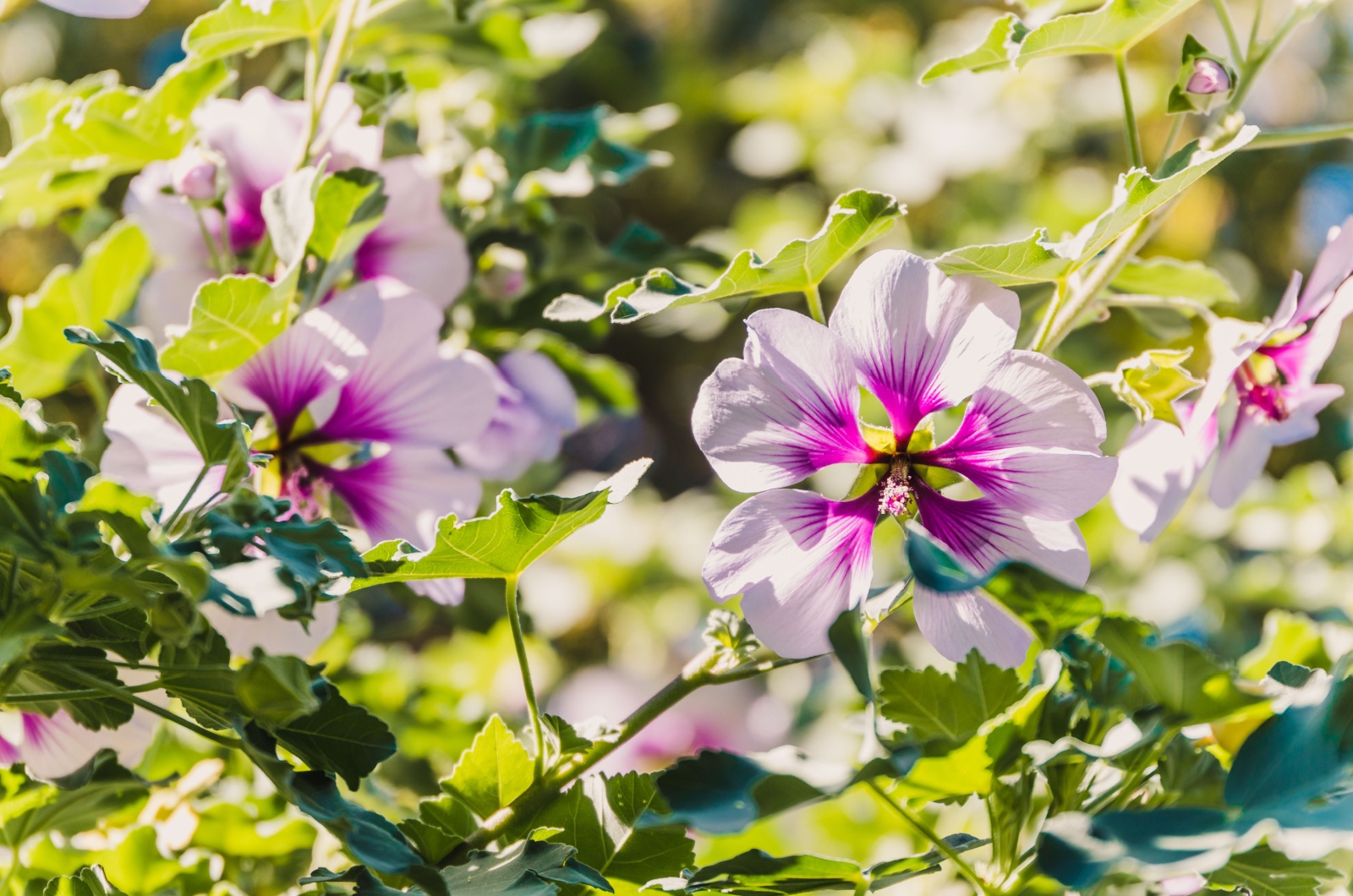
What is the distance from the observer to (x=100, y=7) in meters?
0.53

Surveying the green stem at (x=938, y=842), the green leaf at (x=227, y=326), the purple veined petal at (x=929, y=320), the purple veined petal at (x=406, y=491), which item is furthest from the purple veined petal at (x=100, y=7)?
the green stem at (x=938, y=842)

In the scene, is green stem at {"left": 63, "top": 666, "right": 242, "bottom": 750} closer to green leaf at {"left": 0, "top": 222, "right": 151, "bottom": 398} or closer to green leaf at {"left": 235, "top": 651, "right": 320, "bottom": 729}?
green leaf at {"left": 235, "top": 651, "right": 320, "bottom": 729}

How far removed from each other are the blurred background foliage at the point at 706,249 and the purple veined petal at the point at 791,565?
7cm

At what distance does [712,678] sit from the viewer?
469 mm

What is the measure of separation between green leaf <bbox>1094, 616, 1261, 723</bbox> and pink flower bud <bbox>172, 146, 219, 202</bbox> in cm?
50

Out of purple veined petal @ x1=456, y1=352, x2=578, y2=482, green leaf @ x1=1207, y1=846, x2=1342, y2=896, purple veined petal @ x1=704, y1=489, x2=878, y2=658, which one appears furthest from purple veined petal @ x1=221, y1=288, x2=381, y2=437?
green leaf @ x1=1207, y1=846, x2=1342, y2=896

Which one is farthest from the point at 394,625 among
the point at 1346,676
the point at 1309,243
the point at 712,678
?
the point at 1309,243

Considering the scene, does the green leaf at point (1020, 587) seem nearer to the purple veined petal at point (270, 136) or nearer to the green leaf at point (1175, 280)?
the green leaf at point (1175, 280)

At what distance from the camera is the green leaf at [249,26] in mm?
548

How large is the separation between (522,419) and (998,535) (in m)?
0.32

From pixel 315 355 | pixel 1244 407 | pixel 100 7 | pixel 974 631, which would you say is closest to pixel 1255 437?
pixel 1244 407

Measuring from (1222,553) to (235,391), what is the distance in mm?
1352

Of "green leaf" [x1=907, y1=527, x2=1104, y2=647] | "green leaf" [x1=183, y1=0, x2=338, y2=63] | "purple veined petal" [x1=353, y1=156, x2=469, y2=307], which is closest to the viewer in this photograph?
"green leaf" [x1=907, y1=527, x2=1104, y2=647]

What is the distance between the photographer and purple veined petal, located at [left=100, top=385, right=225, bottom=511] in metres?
0.53
